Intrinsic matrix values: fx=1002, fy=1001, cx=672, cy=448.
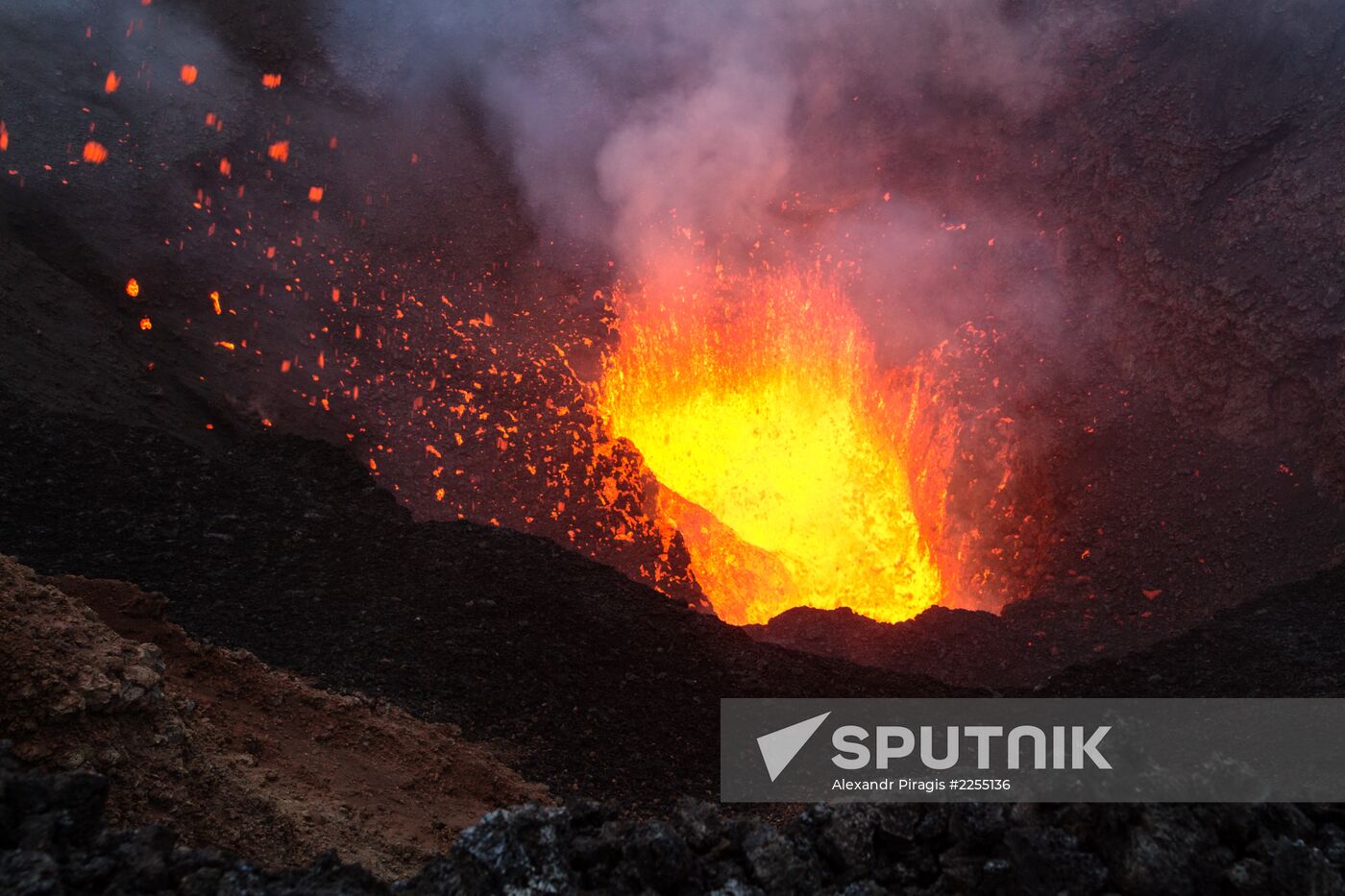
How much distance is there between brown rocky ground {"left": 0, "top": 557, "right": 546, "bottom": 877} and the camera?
412cm

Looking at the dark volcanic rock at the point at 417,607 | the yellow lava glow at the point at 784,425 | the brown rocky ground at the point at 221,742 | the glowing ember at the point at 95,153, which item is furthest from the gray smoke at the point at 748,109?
the brown rocky ground at the point at 221,742

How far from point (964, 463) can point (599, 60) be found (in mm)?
7132

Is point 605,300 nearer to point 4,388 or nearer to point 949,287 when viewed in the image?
point 949,287

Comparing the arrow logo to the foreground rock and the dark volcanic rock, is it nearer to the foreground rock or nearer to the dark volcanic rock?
the dark volcanic rock

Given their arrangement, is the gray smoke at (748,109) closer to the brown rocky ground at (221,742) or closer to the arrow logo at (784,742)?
the arrow logo at (784,742)

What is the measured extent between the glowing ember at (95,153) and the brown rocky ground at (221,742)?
6.36 meters

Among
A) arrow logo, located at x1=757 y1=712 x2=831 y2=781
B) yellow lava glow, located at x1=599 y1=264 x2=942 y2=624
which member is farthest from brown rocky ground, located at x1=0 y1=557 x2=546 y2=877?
yellow lava glow, located at x1=599 y1=264 x2=942 y2=624

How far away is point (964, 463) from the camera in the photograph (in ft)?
33.7

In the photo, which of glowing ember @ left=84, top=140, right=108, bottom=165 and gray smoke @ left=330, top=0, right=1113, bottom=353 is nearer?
glowing ember @ left=84, top=140, right=108, bottom=165

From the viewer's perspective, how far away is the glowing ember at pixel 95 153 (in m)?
10.4

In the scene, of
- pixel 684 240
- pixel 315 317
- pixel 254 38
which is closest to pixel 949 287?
pixel 684 240

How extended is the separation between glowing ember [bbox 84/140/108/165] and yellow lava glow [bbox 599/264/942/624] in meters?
5.60

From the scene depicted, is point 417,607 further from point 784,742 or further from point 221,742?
point 784,742

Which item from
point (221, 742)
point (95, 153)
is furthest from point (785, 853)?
point (95, 153)
